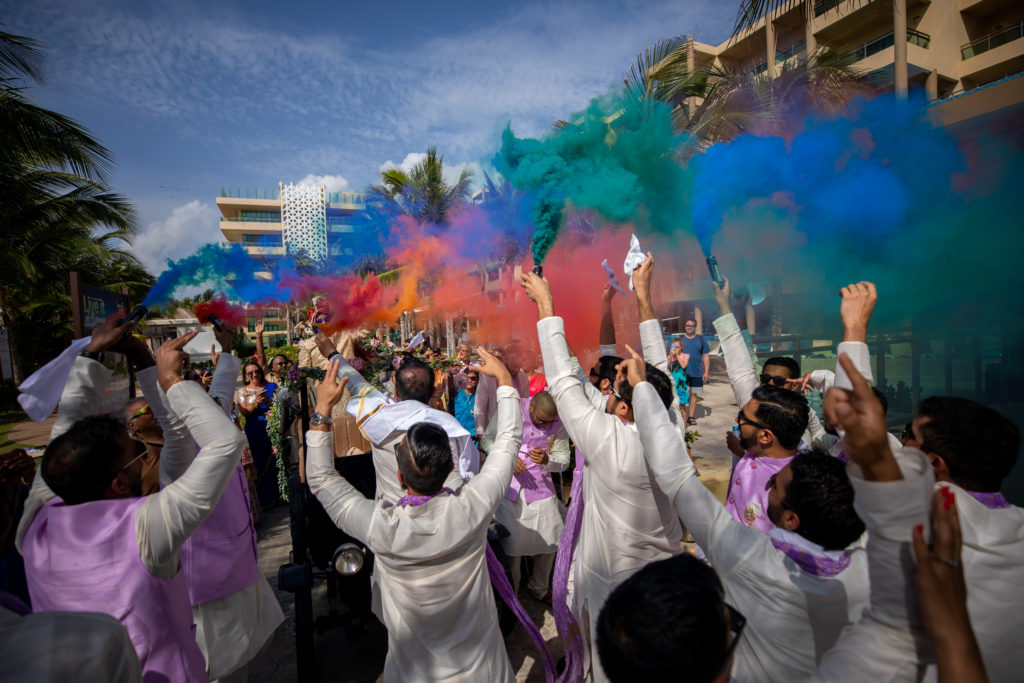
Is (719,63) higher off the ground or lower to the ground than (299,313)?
higher

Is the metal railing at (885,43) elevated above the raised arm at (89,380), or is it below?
above

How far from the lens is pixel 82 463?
6.08 feet

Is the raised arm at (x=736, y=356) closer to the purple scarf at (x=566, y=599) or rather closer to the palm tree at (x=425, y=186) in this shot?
the purple scarf at (x=566, y=599)

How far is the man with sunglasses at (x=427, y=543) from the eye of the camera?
6.89 ft

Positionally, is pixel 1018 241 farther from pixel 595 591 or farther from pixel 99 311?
pixel 99 311

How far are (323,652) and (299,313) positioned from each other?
16.0 ft

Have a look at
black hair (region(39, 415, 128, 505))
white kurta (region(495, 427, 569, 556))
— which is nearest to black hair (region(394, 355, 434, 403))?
white kurta (region(495, 427, 569, 556))

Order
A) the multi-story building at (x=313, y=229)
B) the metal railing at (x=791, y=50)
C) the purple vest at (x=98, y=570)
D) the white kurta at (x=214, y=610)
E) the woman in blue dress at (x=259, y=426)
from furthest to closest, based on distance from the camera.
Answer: the metal railing at (x=791, y=50) → the multi-story building at (x=313, y=229) → the woman in blue dress at (x=259, y=426) → the white kurta at (x=214, y=610) → the purple vest at (x=98, y=570)

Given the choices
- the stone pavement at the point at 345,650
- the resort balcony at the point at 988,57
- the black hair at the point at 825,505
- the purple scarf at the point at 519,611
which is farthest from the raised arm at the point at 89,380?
the resort balcony at the point at 988,57

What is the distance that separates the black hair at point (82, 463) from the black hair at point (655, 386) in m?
2.25

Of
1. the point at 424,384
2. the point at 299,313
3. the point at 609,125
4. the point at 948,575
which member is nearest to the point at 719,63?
the point at 609,125

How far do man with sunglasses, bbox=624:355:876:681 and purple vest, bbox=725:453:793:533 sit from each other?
786mm

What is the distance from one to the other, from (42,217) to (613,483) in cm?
1853

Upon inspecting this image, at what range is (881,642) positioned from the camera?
1249mm
